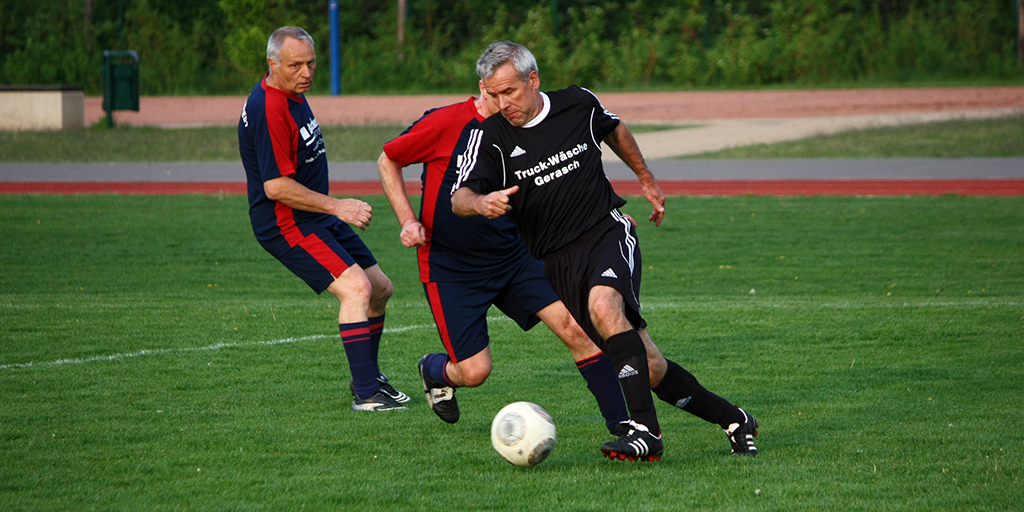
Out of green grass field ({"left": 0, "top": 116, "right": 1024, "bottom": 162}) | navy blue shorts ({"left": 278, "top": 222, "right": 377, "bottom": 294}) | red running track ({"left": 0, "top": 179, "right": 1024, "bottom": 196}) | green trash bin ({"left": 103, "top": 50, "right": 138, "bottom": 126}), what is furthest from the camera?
green trash bin ({"left": 103, "top": 50, "right": 138, "bottom": 126})

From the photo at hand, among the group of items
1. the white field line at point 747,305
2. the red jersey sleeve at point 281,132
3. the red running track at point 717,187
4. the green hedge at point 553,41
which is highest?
the green hedge at point 553,41

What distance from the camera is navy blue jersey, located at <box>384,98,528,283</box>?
5.06 m

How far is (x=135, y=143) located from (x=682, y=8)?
16482 mm

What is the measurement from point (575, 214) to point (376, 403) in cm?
161

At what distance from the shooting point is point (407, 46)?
31.9 m

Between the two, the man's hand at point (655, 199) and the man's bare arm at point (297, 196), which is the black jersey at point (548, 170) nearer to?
the man's hand at point (655, 199)

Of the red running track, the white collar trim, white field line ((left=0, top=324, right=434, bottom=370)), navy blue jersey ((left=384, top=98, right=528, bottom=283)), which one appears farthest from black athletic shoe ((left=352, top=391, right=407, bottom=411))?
the red running track

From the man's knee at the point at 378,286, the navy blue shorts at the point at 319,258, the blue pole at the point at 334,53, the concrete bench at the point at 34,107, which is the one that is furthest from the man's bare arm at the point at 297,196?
the blue pole at the point at 334,53

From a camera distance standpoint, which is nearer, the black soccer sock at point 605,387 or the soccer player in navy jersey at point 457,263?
the black soccer sock at point 605,387

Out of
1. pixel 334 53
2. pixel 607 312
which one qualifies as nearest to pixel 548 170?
pixel 607 312

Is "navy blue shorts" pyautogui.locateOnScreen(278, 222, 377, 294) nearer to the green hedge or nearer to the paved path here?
the paved path

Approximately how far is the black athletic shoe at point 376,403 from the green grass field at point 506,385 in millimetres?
75

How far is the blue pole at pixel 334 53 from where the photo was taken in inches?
1042

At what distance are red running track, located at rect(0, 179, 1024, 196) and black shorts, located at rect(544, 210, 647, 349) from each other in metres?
10.3
